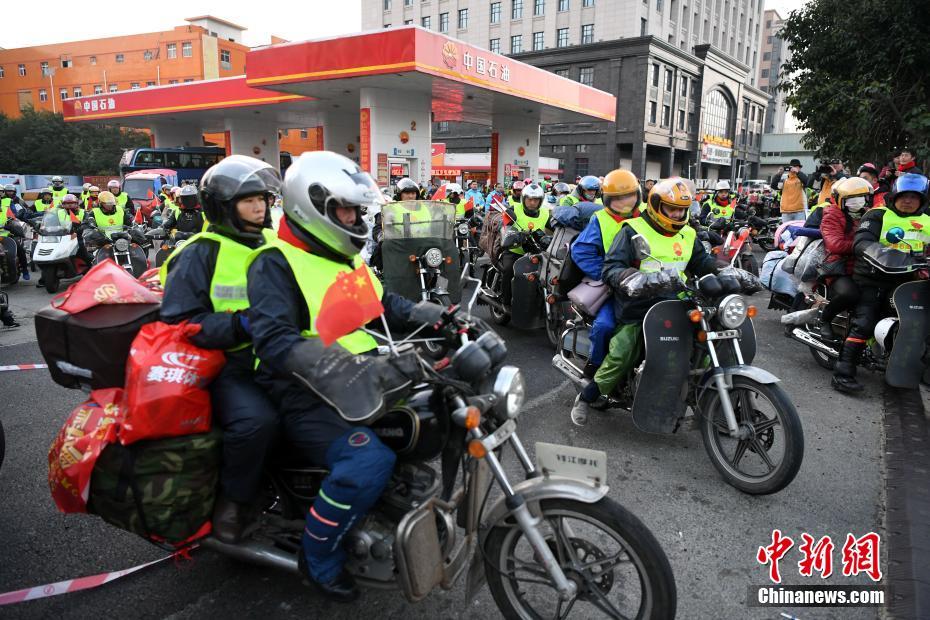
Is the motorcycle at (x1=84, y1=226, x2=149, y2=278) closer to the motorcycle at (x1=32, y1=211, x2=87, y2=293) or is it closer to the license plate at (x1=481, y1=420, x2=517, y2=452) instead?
the motorcycle at (x1=32, y1=211, x2=87, y2=293)

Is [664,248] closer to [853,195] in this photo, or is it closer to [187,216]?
[853,195]

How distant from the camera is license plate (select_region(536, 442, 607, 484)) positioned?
88.0 inches

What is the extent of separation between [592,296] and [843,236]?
2805mm

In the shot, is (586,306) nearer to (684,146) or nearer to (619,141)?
(619,141)

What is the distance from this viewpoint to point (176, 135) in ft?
123

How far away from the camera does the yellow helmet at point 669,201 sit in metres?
4.03

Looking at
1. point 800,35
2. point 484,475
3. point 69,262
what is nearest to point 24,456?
point 484,475

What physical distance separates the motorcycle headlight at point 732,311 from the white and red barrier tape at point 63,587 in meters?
3.06

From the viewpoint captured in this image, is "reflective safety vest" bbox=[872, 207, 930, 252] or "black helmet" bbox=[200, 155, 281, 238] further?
"reflective safety vest" bbox=[872, 207, 930, 252]

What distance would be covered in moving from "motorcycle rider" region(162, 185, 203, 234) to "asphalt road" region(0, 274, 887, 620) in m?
2.36

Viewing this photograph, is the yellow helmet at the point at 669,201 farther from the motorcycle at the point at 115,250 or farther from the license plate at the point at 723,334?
the motorcycle at the point at 115,250

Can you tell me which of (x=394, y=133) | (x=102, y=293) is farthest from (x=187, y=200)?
(x=394, y=133)

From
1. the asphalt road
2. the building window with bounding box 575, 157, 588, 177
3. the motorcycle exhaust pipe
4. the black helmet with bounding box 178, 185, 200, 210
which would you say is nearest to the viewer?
the motorcycle exhaust pipe

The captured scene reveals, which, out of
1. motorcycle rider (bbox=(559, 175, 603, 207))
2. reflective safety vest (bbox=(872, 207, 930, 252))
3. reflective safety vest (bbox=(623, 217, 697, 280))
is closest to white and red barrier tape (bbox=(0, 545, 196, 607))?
reflective safety vest (bbox=(623, 217, 697, 280))
